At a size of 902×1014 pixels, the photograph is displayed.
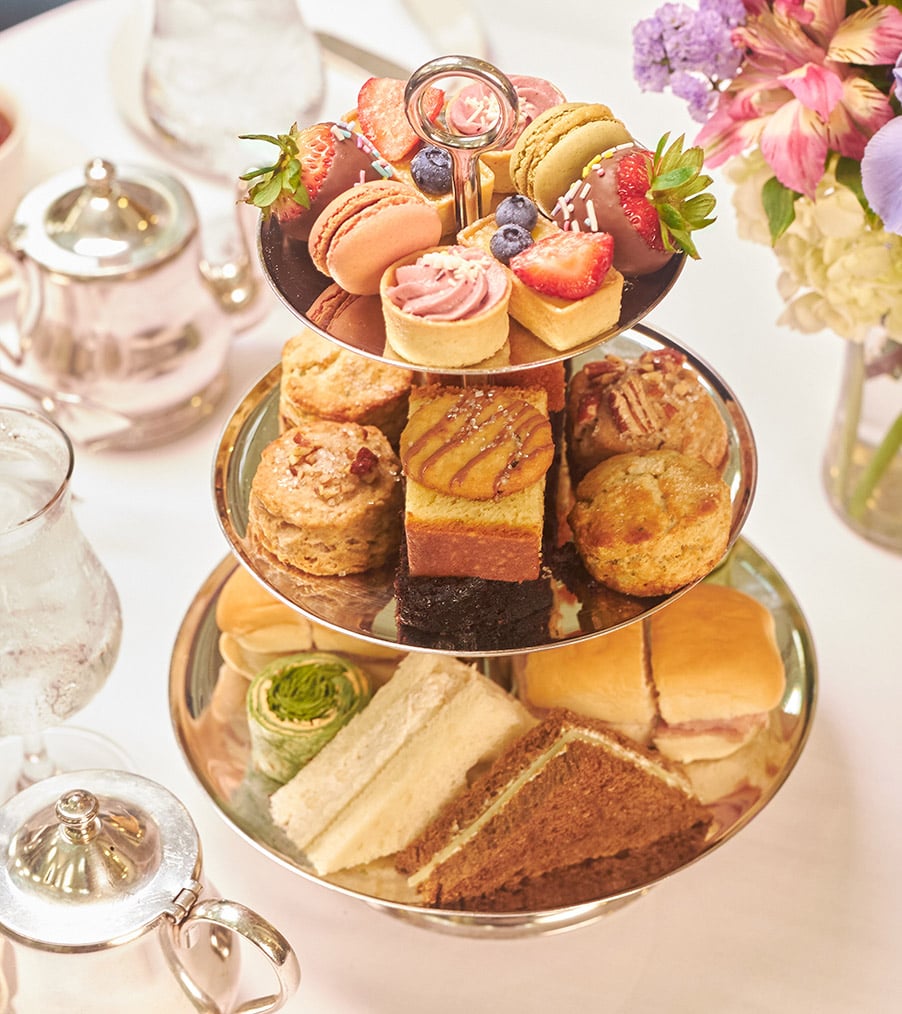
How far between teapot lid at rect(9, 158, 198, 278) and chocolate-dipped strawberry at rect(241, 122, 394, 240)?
0.58m

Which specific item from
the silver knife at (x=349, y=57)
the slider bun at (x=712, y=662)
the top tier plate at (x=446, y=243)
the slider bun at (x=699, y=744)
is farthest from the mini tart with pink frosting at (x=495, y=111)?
the silver knife at (x=349, y=57)

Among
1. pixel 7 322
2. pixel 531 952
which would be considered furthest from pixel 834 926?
pixel 7 322

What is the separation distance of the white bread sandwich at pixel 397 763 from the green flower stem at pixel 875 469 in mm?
542

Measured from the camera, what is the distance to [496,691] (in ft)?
4.36

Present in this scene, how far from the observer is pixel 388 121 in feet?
3.67

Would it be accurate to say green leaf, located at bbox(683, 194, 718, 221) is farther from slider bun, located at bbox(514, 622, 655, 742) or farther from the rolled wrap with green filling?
the rolled wrap with green filling

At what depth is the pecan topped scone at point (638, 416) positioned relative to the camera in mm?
1257

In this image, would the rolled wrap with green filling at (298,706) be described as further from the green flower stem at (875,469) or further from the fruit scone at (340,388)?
the green flower stem at (875,469)

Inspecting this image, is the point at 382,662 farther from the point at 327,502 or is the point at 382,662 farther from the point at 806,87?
the point at 806,87

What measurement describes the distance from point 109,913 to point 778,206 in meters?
0.84

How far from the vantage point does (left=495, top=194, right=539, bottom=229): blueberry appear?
103 centimetres

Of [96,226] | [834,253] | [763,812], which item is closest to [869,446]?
[834,253]

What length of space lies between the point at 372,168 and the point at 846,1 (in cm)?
44

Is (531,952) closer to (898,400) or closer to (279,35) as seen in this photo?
(898,400)
